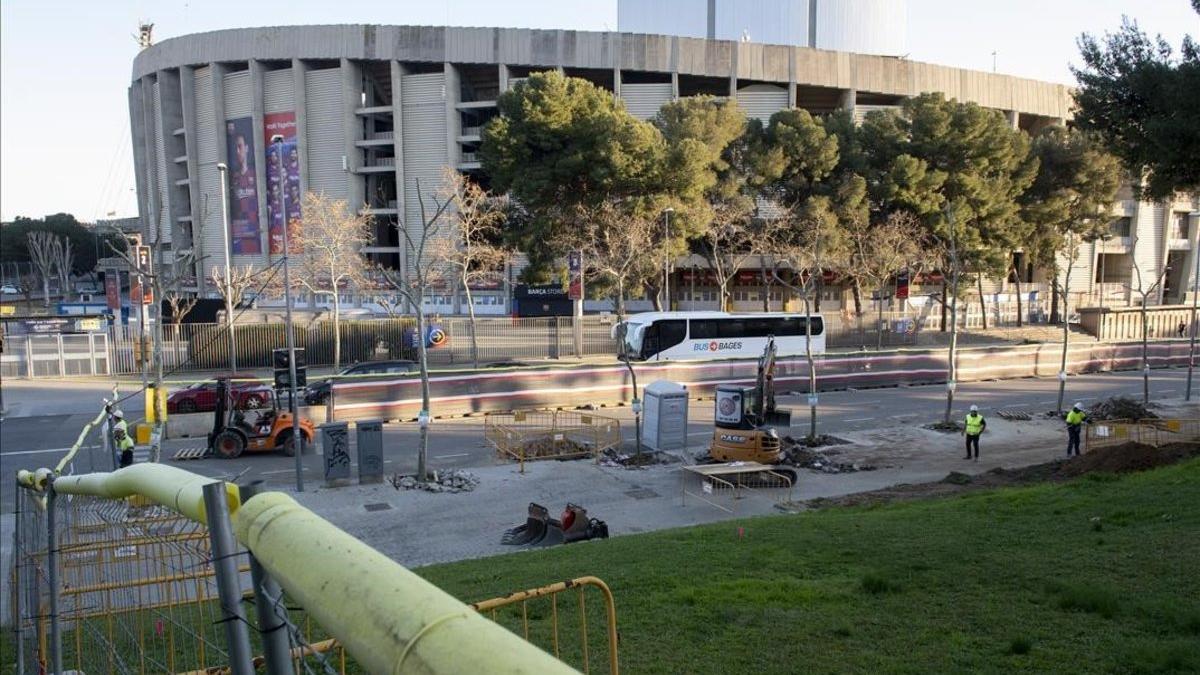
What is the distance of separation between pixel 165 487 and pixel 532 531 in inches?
481

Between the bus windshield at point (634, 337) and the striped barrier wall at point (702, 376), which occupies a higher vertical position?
the bus windshield at point (634, 337)

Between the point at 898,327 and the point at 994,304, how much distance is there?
61.4 feet

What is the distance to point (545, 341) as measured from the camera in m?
42.5

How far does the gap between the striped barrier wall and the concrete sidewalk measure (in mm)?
7386

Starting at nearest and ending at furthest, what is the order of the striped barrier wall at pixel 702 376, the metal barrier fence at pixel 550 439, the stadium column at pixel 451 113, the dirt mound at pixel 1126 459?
the dirt mound at pixel 1126 459 → the metal barrier fence at pixel 550 439 → the striped barrier wall at pixel 702 376 → the stadium column at pixel 451 113

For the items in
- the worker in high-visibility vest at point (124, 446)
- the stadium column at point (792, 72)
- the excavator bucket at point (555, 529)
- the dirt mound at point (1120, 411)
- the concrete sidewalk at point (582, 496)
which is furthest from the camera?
the stadium column at point (792, 72)

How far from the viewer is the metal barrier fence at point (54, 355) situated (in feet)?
117

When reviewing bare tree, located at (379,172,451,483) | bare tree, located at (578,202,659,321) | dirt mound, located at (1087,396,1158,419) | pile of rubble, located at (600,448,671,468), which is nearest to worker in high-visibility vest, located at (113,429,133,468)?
bare tree, located at (379,172,451,483)

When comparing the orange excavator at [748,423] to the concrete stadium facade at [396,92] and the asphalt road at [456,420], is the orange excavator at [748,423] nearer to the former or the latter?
the asphalt road at [456,420]

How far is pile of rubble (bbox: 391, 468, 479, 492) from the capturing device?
1828 centimetres

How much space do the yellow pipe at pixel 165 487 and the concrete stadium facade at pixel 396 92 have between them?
205 feet

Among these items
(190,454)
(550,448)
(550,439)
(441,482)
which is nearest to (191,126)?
(190,454)

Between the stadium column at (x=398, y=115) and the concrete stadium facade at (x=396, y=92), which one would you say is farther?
the stadium column at (x=398, y=115)

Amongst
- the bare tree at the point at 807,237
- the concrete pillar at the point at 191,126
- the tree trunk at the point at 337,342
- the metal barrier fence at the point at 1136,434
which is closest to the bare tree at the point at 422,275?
the tree trunk at the point at 337,342
